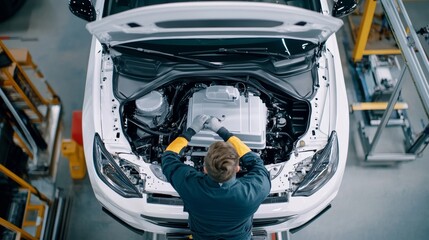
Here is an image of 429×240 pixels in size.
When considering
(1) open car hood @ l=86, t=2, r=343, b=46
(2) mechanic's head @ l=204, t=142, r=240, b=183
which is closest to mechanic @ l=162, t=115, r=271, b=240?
(2) mechanic's head @ l=204, t=142, r=240, b=183

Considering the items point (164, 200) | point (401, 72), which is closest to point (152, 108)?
point (164, 200)

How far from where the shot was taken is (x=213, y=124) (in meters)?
3.24

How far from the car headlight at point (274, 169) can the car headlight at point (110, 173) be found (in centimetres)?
94

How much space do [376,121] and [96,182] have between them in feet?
10.2

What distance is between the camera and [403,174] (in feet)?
15.3

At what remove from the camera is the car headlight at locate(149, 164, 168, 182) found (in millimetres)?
3211

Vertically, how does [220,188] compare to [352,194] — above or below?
below

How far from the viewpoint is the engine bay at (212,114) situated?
3361mm

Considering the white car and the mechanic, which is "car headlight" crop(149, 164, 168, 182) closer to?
the white car

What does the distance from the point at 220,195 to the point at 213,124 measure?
0.74 metres

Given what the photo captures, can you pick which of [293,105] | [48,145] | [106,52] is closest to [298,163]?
[293,105]

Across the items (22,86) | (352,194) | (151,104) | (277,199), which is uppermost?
(22,86)

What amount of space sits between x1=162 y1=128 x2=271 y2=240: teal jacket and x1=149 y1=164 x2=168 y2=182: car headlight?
0.91 ft

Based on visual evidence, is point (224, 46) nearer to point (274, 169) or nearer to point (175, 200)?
point (274, 169)
